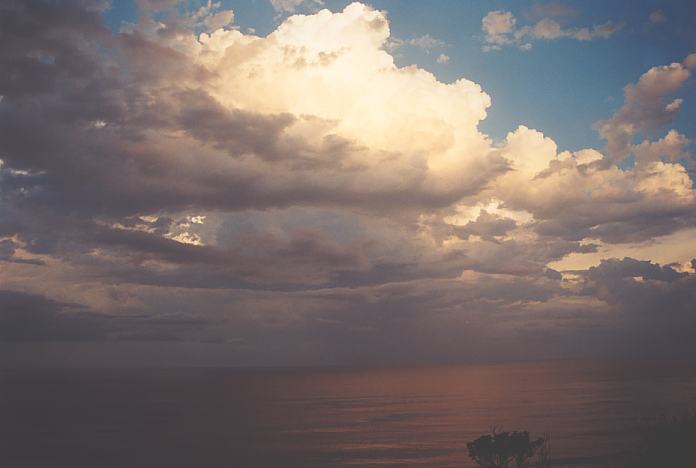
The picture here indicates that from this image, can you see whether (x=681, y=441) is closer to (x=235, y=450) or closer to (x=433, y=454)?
(x=433, y=454)

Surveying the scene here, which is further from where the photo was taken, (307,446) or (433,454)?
(307,446)

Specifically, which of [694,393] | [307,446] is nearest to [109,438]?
[307,446]

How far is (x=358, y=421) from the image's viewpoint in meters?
103

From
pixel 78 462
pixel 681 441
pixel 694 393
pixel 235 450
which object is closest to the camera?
pixel 681 441

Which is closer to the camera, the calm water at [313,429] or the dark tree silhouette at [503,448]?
the dark tree silhouette at [503,448]

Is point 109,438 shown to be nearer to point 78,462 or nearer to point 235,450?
point 78,462

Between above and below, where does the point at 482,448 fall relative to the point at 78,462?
above

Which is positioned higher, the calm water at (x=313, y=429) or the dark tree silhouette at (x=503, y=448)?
the dark tree silhouette at (x=503, y=448)

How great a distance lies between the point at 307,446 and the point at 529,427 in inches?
1476

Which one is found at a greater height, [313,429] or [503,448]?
[503,448]

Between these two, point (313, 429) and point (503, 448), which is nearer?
point (503, 448)

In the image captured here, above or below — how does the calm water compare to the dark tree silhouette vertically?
below

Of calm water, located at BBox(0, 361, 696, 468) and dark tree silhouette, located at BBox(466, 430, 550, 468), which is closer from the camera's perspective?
dark tree silhouette, located at BBox(466, 430, 550, 468)

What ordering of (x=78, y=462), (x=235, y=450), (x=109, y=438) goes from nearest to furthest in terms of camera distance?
(x=78, y=462) < (x=235, y=450) < (x=109, y=438)
